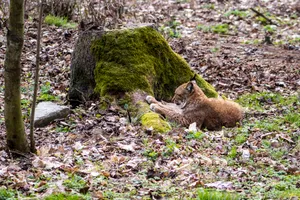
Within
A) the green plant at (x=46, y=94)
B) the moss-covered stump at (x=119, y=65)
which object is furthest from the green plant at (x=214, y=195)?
the green plant at (x=46, y=94)

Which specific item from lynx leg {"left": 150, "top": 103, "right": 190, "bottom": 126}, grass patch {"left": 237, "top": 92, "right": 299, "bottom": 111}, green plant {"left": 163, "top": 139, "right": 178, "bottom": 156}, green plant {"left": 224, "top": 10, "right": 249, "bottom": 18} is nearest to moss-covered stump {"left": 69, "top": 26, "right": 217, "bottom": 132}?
lynx leg {"left": 150, "top": 103, "right": 190, "bottom": 126}

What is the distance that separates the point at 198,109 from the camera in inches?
372

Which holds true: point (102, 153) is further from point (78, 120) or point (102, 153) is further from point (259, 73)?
point (259, 73)

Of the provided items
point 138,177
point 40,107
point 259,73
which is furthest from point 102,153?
point 259,73

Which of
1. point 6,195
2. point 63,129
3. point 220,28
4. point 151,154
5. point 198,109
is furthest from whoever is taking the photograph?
point 220,28

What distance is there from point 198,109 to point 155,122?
143cm

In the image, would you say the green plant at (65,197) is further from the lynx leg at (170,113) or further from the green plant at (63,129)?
the lynx leg at (170,113)

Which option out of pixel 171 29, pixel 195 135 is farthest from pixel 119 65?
pixel 171 29

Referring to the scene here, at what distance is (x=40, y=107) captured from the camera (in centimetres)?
909

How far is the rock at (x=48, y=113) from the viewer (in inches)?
340

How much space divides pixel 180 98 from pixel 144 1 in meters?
10.8

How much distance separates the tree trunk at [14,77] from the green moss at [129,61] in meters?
3.12

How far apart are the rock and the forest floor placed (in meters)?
0.13

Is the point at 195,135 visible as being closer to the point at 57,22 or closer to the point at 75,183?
the point at 75,183
